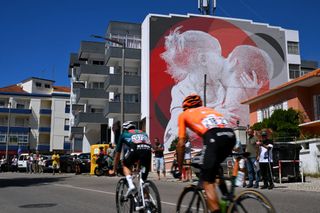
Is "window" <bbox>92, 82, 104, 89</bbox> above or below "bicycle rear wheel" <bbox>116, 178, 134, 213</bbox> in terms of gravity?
above

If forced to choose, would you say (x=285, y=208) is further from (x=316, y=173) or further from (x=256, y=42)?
(x=256, y=42)

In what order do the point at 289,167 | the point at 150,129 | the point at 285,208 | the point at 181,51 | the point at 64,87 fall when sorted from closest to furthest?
the point at 285,208 → the point at 289,167 → the point at 150,129 → the point at 181,51 → the point at 64,87

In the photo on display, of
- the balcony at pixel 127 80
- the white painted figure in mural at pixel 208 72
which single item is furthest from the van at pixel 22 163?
the white painted figure in mural at pixel 208 72

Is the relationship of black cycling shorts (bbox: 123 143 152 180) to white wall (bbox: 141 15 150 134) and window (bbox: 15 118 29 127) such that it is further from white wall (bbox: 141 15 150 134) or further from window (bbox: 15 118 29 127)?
window (bbox: 15 118 29 127)

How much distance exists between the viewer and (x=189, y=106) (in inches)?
205

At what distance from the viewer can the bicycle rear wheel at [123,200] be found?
6755mm

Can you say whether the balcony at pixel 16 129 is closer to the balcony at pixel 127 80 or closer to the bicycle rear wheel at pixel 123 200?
the balcony at pixel 127 80

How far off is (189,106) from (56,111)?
7883 cm

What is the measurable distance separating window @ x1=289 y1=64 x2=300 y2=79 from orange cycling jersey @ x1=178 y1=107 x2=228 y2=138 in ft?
143

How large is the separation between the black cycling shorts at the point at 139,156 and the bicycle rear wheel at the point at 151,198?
1.38ft

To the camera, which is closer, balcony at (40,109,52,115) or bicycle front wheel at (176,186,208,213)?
bicycle front wheel at (176,186,208,213)

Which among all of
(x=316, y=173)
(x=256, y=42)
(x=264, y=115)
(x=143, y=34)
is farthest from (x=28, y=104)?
(x=316, y=173)

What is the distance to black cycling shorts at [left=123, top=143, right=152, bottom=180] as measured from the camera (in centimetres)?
693

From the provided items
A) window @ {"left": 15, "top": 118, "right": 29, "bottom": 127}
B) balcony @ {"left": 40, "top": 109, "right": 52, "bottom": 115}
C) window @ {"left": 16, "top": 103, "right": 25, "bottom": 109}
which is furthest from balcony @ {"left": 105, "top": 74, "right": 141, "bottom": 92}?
window @ {"left": 16, "top": 103, "right": 25, "bottom": 109}
